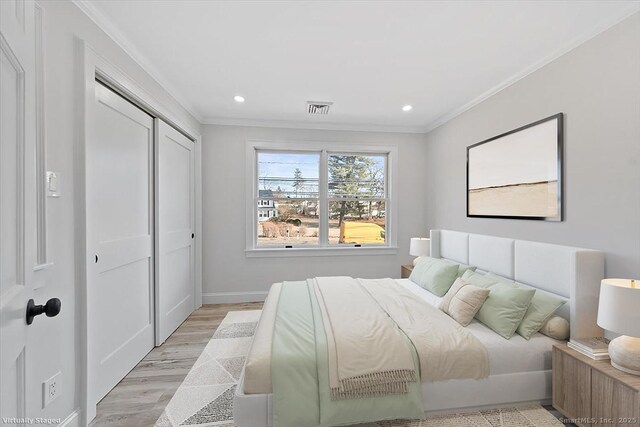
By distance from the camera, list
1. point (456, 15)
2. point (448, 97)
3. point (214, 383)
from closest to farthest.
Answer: point (456, 15)
point (214, 383)
point (448, 97)

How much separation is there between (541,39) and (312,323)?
8.92ft

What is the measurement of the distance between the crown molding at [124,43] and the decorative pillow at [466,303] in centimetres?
328

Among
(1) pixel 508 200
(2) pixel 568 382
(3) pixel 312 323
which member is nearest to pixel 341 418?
(3) pixel 312 323

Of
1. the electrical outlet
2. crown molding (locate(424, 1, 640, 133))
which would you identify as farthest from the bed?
crown molding (locate(424, 1, 640, 133))

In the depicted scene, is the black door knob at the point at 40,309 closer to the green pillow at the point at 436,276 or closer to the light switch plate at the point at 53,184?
the light switch plate at the point at 53,184

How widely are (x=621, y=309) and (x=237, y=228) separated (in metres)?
3.79

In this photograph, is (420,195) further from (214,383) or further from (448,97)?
(214,383)

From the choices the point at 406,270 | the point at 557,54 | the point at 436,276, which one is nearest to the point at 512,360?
the point at 436,276

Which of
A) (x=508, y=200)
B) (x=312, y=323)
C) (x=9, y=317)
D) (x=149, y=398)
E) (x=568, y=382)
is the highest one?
(x=508, y=200)

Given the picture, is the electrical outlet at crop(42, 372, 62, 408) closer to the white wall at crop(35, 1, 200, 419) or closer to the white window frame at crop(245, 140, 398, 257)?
the white wall at crop(35, 1, 200, 419)

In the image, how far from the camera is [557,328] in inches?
77.0

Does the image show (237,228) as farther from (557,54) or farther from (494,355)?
(557,54)

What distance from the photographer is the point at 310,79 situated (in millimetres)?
2768

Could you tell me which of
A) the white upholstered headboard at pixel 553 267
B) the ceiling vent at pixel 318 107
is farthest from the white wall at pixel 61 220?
the white upholstered headboard at pixel 553 267
